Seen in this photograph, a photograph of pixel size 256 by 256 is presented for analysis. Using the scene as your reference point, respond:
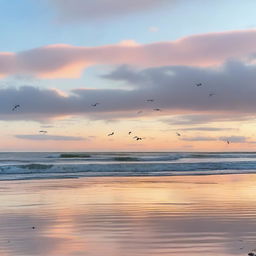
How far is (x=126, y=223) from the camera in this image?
14328 millimetres

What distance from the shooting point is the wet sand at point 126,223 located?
1116 centimetres

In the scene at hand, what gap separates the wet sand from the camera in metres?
11.2

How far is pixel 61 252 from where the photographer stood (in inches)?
422

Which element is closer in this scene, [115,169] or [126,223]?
[126,223]

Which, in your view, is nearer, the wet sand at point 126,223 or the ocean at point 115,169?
the wet sand at point 126,223

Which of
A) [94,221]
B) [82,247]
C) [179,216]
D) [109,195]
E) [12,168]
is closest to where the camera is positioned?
[82,247]

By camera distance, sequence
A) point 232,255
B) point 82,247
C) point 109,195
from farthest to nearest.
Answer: point 109,195 < point 82,247 < point 232,255

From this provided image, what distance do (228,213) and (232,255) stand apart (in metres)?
6.11

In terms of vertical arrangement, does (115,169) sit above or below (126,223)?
above

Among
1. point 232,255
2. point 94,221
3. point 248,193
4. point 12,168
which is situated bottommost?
point 232,255

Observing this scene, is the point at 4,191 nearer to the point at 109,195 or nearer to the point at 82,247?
the point at 109,195

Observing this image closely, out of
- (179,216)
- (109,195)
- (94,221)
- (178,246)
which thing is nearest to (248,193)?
(109,195)

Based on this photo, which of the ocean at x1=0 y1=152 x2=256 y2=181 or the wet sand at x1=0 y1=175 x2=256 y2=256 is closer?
the wet sand at x1=0 y1=175 x2=256 y2=256

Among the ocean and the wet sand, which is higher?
the ocean
